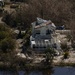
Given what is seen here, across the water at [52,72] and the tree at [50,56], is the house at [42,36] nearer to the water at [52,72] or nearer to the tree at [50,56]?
the tree at [50,56]

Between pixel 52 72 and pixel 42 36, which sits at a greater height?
pixel 42 36

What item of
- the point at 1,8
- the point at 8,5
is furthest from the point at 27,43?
the point at 8,5

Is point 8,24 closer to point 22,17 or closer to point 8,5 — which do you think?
point 22,17

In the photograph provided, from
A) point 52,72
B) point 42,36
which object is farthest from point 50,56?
point 42,36

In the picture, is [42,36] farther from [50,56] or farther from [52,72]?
[52,72]

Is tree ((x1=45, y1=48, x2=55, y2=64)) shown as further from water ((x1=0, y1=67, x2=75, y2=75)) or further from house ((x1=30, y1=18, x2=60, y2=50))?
house ((x1=30, y1=18, x2=60, y2=50))

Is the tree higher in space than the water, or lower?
higher

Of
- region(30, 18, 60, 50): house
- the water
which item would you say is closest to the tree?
the water

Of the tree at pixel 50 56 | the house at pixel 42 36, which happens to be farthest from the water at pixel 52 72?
the house at pixel 42 36
